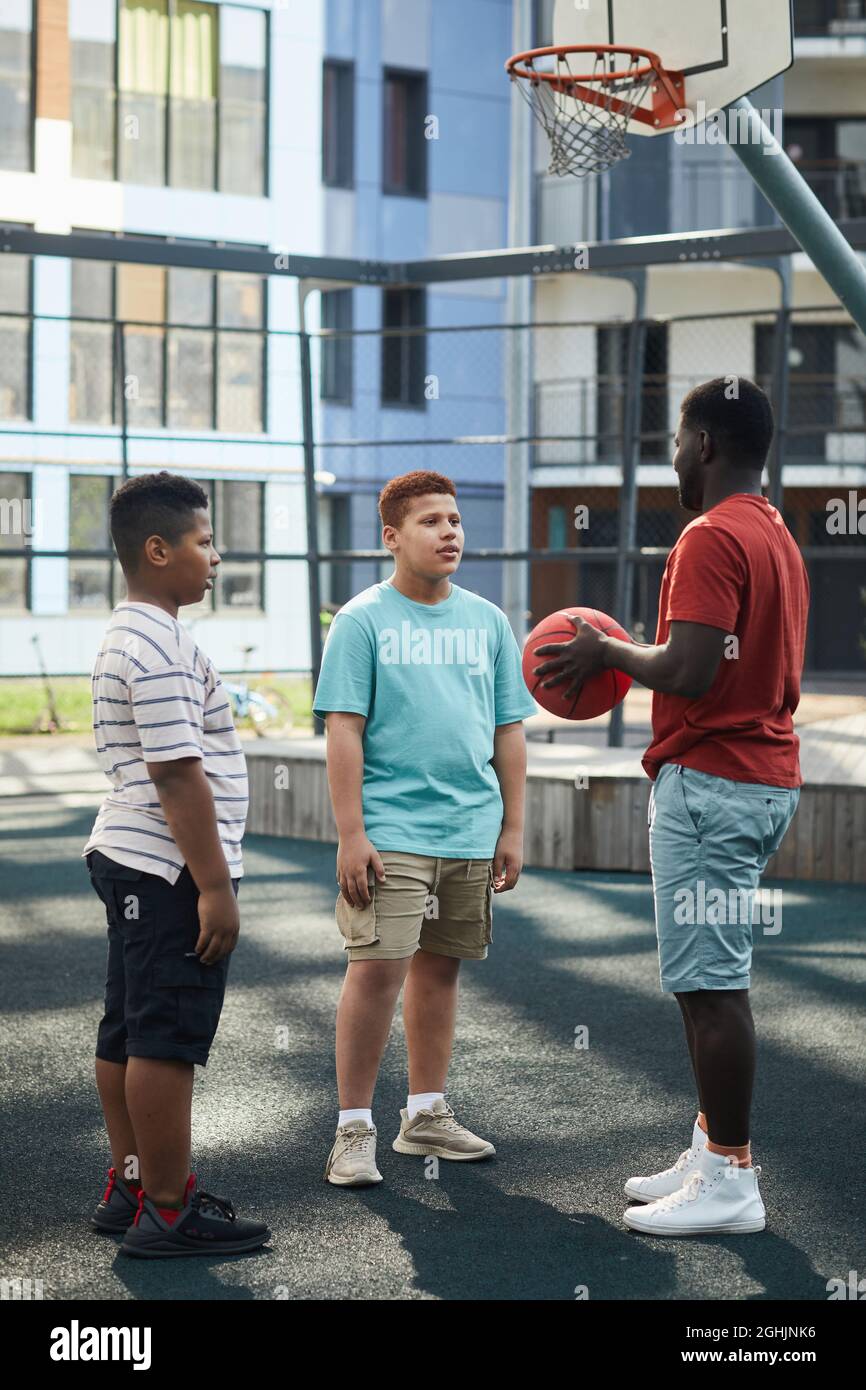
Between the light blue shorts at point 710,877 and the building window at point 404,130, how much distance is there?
2393 centimetres

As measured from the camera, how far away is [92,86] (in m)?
23.1

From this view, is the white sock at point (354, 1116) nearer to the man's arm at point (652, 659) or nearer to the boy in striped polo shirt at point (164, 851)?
the boy in striped polo shirt at point (164, 851)

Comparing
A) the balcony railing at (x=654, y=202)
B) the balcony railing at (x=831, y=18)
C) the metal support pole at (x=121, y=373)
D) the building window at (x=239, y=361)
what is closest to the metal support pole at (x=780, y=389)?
the metal support pole at (x=121, y=373)

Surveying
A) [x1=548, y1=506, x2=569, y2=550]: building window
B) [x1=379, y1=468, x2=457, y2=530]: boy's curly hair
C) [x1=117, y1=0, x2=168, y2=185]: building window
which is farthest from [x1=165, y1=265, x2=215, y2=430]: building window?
[x1=379, y1=468, x2=457, y2=530]: boy's curly hair

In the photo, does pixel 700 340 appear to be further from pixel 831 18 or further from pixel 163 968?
pixel 163 968

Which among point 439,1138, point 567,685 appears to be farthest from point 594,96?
point 439,1138

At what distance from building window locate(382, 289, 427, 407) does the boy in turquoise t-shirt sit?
21691mm

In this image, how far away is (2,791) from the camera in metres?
12.5

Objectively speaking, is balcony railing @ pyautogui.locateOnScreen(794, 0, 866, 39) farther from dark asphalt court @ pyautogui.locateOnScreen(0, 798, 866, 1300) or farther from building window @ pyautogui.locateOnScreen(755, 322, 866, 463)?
dark asphalt court @ pyautogui.locateOnScreen(0, 798, 866, 1300)

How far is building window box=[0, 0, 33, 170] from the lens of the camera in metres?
22.8

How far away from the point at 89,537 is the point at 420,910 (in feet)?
58.2
